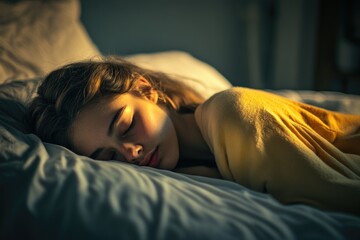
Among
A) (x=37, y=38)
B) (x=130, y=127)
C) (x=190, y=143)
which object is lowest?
(x=190, y=143)

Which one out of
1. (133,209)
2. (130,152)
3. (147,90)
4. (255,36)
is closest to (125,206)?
(133,209)

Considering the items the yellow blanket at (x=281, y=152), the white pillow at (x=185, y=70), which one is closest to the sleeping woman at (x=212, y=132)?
the yellow blanket at (x=281, y=152)

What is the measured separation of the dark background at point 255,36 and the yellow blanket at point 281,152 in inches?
45.1

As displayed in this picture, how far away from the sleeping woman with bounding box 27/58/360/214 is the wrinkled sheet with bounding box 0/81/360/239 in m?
0.06

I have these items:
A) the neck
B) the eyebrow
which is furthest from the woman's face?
the neck

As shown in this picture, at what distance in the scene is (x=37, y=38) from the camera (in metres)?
0.98

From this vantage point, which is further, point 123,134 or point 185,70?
point 185,70

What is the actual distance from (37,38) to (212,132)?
69 centimetres

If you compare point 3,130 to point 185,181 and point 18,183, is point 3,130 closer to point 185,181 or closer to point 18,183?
point 18,183

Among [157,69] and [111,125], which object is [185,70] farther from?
[111,125]

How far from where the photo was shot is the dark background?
169cm

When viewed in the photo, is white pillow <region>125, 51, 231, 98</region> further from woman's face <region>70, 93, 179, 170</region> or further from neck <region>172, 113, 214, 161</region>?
woman's face <region>70, 93, 179, 170</region>

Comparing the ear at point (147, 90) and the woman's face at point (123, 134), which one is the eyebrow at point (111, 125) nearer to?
the woman's face at point (123, 134)

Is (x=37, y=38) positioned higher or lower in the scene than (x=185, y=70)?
higher
